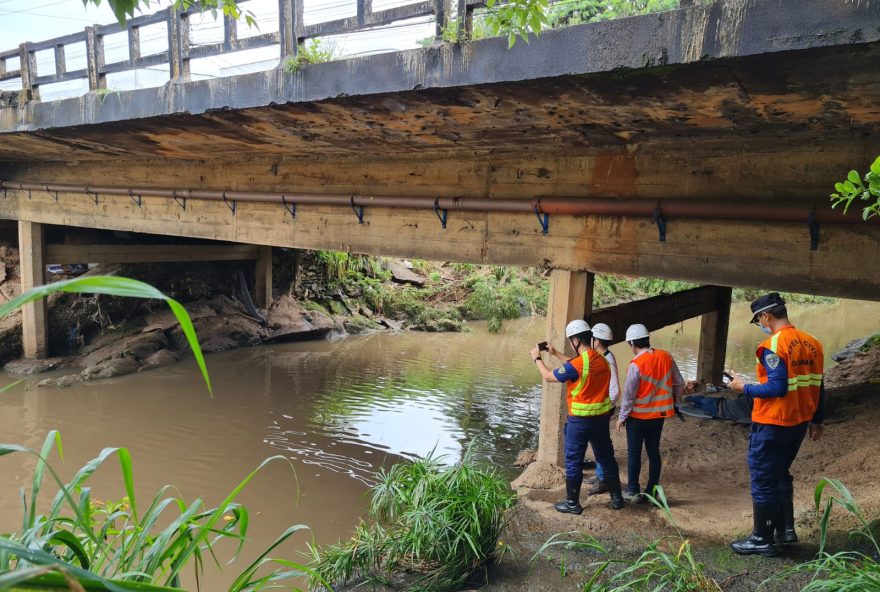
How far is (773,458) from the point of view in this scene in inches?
145

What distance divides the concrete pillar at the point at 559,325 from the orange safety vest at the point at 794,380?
6.13 ft

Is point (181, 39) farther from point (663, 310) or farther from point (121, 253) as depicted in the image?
point (121, 253)

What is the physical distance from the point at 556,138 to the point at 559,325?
5.41 feet

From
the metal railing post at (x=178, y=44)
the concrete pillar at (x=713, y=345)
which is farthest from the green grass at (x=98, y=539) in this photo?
the concrete pillar at (x=713, y=345)

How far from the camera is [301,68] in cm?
465

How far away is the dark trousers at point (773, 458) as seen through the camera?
12.0ft

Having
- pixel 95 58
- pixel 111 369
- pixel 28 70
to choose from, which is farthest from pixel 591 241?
pixel 111 369

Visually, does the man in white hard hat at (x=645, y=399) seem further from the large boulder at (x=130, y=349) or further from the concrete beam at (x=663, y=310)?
the large boulder at (x=130, y=349)

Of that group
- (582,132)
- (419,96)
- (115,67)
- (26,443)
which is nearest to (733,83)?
(582,132)

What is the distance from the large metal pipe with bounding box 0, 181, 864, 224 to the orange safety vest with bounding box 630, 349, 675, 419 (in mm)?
1139

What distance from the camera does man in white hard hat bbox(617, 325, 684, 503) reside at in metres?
4.68

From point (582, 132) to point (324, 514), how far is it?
160 inches

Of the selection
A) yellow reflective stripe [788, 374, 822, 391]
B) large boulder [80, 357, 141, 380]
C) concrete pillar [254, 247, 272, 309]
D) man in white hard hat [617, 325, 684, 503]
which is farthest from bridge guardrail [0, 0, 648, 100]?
concrete pillar [254, 247, 272, 309]

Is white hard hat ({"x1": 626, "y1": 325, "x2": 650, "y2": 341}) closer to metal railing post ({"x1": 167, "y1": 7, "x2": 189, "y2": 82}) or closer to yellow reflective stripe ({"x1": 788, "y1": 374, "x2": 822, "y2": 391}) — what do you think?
yellow reflective stripe ({"x1": 788, "y1": 374, "x2": 822, "y2": 391})
